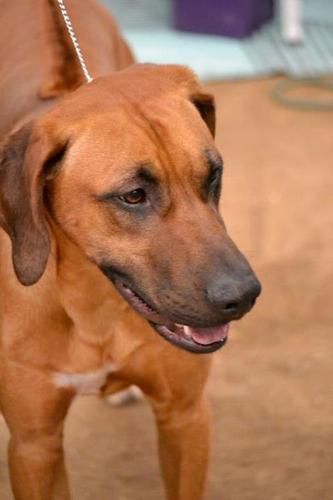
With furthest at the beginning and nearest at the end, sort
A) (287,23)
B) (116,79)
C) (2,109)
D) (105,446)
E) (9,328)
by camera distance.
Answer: (287,23) → (105,446) → (2,109) → (9,328) → (116,79)

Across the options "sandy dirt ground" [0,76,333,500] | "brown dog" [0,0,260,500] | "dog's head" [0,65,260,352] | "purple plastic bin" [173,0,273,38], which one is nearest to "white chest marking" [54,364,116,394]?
"brown dog" [0,0,260,500]

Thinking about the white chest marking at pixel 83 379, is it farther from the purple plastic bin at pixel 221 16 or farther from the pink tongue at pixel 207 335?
the purple plastic bin at pixel 221 16

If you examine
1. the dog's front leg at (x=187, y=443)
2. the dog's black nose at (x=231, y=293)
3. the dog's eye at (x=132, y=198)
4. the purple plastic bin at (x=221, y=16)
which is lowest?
the purple plastic bin at (x=221, y=16)

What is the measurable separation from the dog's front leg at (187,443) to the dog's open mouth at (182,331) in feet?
1.07

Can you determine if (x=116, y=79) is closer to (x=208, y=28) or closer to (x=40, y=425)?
(x=40, y=425)

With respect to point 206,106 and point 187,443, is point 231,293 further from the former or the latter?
point 187,443

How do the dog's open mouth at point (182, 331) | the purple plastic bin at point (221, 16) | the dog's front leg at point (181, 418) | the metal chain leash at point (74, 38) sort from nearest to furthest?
the dog's open mouth at point (182, 331) < the dog's front leg at point (181, 418) < the metal chain leash at point (74, 38) < the purple plastic bin at point (221, 16)

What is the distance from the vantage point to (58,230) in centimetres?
193

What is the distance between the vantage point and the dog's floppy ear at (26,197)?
5.93 ft

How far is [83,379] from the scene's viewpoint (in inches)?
82.6

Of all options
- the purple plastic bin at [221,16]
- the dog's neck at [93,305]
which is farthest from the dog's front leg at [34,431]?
the purple plastic bin at [221,16]

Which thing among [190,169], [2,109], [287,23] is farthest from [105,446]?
[287,23]

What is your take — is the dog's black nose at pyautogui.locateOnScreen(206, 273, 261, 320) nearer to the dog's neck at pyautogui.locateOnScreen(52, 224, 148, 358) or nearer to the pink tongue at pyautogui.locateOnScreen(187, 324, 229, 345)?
the pink tongue at pyautogui.locateOnScreen(187, 324, 229, 345)

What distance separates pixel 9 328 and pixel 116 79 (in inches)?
19.4
